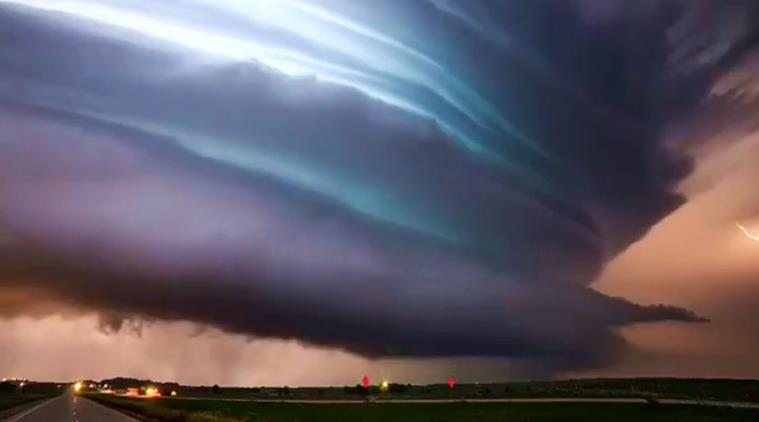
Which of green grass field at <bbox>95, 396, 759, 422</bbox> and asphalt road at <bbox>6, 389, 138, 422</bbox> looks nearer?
green grass field at <bbox>95, 396, 759, 422</bbox>

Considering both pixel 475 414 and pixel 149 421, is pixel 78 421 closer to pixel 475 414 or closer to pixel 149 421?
pixel 149 421

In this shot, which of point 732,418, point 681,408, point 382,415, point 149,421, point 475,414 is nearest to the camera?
point 732,418

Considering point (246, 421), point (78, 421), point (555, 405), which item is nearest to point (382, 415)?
point (555, 405)

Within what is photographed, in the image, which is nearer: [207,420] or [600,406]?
[207,420]

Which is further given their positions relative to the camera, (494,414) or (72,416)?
(494,414)

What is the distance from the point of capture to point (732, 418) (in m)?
74.2

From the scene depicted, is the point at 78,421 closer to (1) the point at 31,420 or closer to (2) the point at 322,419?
(1) the point at 31,420

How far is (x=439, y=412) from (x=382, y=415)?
24.2 feet

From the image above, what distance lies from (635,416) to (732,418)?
9.93 m

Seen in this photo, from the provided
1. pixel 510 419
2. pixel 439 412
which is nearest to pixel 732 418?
pixel 510 419

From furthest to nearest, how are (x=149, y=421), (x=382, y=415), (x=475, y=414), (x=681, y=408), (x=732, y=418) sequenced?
(x=382, y=415)
(x=475, y=414)
(x=681, y=408)
(x=149, y=421)
(x=732, y=418)

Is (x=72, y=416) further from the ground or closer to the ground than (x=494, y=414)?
further from the ground

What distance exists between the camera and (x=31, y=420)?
82875mm

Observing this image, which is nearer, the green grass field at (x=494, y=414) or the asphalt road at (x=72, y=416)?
the green grass field at (x=494, y=414)
